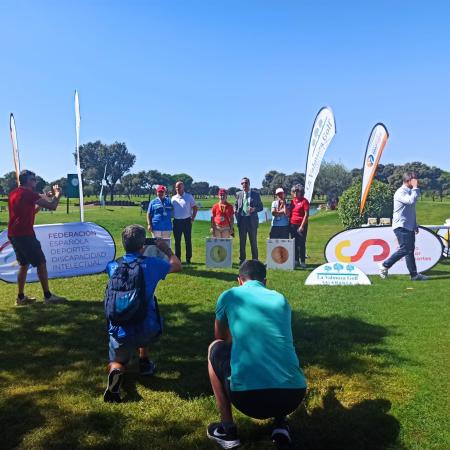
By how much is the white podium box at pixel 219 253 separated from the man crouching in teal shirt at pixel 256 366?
22.1ft

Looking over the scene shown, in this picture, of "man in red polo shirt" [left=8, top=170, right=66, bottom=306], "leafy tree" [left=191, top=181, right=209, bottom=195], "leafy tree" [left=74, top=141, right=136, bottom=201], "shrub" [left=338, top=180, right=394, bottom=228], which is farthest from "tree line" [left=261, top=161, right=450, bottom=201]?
"man in red polo shirt" [left=8, top=170, right=66, bottom=306]

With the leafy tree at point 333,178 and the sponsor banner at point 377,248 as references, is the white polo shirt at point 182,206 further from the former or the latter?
the leafy tree at point 333,178

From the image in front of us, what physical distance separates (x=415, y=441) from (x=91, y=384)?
263 cm

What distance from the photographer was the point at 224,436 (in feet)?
9.61

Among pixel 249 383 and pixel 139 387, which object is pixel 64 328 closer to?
pixel 139 387

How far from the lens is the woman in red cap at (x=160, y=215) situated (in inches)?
375

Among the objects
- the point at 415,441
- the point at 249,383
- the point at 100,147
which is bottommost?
the point at 415,441

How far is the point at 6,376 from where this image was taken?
411cm

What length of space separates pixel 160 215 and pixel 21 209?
11.3 feet

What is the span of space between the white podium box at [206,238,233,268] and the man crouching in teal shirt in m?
6.75

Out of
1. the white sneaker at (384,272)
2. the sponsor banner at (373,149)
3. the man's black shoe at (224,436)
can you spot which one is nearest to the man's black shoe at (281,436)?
the man's black shoe at (224,436)

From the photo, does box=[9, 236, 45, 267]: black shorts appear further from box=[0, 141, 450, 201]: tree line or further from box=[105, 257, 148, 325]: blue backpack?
box=[0, 141, 450, 201]: tree line

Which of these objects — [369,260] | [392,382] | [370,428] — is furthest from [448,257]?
[370,428]

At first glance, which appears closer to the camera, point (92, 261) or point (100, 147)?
point (92, 261)
